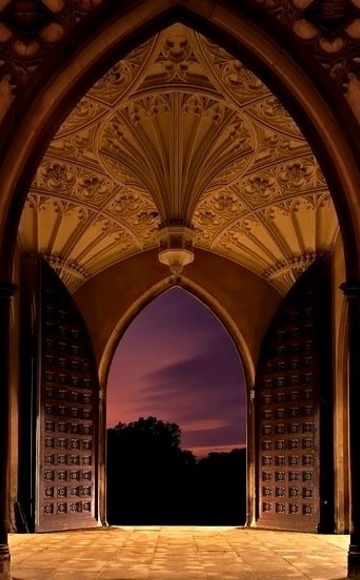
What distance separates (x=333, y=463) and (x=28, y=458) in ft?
17.8

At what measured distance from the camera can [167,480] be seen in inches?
1220

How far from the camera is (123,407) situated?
28.9 metres

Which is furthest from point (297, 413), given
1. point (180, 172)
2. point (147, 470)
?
point (147, 470)

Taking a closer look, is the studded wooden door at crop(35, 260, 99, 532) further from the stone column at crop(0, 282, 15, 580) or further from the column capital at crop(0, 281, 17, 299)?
the column capital at crop(0, 281, 17, 299)

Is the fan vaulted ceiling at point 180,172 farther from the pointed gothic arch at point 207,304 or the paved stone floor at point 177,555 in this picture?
the paved stone floor at point 177,555

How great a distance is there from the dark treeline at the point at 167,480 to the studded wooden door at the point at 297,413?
1234cm

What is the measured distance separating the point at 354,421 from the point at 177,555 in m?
3.52

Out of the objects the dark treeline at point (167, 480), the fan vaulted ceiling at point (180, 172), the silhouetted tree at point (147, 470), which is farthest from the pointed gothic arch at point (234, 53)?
the silhouetted tree at point (147, 470)

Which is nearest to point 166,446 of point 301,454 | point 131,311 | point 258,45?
point 131,311

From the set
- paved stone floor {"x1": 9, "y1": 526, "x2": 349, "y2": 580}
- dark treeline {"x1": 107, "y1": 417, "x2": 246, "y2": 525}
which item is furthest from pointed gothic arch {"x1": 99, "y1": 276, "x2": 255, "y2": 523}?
dark treeline {"x1": 107, "y1": 417, "x2": 246, "y2": 525}

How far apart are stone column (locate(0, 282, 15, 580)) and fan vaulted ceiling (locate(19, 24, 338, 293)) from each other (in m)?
4.58

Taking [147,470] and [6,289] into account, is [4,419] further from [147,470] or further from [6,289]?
[147,470]

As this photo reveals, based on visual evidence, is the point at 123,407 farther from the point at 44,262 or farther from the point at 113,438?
the point at 44,262

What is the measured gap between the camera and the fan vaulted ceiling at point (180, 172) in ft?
40.6
